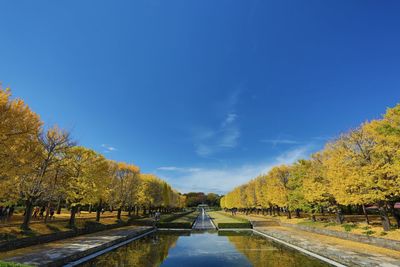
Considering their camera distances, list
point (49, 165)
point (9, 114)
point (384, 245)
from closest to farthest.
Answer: point (9, 114) → point (384, 245) → point (49, 165)

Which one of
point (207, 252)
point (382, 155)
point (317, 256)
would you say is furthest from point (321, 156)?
point (207, 252)

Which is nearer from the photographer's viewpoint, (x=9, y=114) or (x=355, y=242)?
(x=9, y=114)

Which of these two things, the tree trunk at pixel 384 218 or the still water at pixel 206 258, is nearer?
the still water at pixel 206 258

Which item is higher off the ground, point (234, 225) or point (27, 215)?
point (27, 215)

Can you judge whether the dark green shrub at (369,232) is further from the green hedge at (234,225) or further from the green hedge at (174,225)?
the green hedge at (174,225)

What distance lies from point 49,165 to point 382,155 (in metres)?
32.1

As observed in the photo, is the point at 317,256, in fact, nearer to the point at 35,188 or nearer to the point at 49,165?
the point at 35,188

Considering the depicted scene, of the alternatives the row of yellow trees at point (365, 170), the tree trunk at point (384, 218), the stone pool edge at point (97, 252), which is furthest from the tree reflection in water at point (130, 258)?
the tree trunk at point (384, 218)

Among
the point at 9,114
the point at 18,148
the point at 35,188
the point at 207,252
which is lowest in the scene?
the point at 207,252

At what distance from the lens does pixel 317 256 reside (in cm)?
1692

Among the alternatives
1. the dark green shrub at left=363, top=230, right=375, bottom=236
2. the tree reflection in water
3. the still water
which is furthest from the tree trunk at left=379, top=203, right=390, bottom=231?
the tree reflection in water

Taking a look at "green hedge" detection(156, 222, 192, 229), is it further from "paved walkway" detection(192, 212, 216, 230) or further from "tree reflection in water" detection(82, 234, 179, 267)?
"tree reflection in water" detection(82, 234, 179, 267)

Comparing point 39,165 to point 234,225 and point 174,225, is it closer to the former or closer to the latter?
point 174,225

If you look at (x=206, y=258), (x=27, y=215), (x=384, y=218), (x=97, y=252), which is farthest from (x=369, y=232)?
(x=27, y=215)
